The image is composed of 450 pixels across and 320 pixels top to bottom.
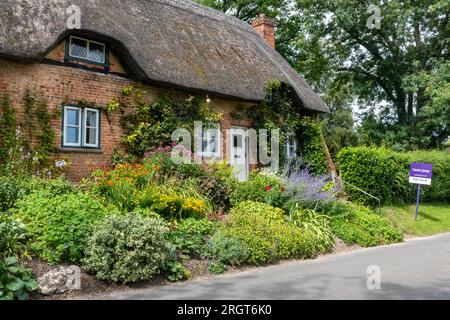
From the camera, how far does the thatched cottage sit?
10883 mm

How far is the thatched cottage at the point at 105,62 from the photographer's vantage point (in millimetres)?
10883

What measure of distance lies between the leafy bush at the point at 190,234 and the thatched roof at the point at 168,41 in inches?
208

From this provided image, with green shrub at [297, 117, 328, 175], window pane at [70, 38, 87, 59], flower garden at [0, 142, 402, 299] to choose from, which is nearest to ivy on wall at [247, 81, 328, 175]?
green shrub at [297, 117, 328, 175]

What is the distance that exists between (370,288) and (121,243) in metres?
3.77

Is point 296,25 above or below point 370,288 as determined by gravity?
above

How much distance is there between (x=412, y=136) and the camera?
1017 inches

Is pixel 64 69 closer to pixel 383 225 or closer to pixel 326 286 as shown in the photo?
pixel 326 286

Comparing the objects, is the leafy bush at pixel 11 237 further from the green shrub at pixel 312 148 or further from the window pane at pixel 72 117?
the green shrub at pixel 312 148

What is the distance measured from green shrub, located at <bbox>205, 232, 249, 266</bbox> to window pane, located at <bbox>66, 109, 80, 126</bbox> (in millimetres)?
5585

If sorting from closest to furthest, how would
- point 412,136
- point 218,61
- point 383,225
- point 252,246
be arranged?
1. point 252,246
2. point 383,225
3. point 218,61
4. point 412,136

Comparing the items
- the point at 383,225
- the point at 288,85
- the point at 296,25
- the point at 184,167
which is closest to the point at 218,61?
the point at 288,85

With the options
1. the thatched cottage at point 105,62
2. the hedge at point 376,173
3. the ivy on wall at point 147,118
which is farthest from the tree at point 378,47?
the ivy on wall at point 147,118

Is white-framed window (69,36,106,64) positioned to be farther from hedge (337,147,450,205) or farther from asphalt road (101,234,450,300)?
hedge (337,147,450,205)

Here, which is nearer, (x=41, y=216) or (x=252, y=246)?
(x=41, y=216)
